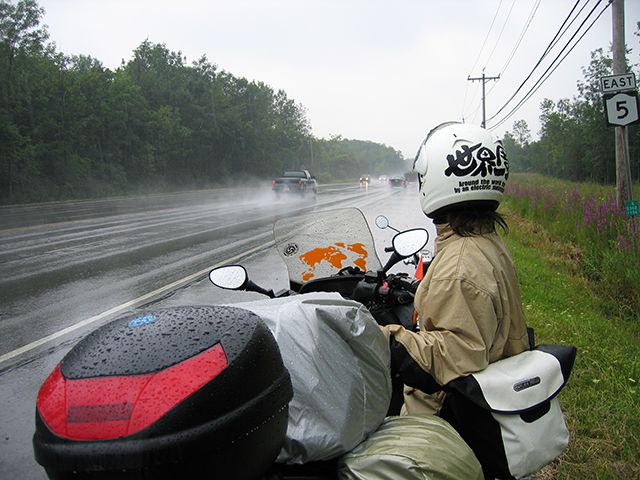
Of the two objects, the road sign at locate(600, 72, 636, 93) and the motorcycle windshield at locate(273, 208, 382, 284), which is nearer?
the motorcycle windshield at locate(273, 208, 382, 284)

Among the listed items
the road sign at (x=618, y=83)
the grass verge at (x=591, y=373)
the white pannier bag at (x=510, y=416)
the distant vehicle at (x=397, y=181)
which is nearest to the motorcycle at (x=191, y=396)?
the white pannier bag at (x=510, y=416)

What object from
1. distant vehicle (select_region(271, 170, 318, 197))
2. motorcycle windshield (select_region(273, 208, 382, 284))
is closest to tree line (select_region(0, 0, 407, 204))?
distant vehicle (select_region(271, 170, 318, 197))

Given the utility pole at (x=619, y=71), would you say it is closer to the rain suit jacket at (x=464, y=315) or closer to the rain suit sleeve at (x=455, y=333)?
the rain suit jacket at (x=464, y=315)

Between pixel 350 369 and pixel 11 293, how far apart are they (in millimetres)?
8046

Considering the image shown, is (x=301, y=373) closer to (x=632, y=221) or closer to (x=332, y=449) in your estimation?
(x=332, y=449)

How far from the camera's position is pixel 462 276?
181 cm

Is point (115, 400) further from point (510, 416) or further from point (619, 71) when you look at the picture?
point (619, 71)

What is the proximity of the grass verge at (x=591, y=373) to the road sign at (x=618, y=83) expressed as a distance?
10.8 ft

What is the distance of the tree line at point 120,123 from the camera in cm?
3666

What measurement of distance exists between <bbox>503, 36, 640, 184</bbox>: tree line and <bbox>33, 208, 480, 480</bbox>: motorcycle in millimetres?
31134

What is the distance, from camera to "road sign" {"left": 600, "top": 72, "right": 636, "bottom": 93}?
372 inches

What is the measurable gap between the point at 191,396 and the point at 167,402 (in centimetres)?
5

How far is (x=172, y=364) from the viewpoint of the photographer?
3.91 ft

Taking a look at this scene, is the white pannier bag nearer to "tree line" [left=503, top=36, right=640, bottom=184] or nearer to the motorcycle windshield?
the motorcycle windshield
